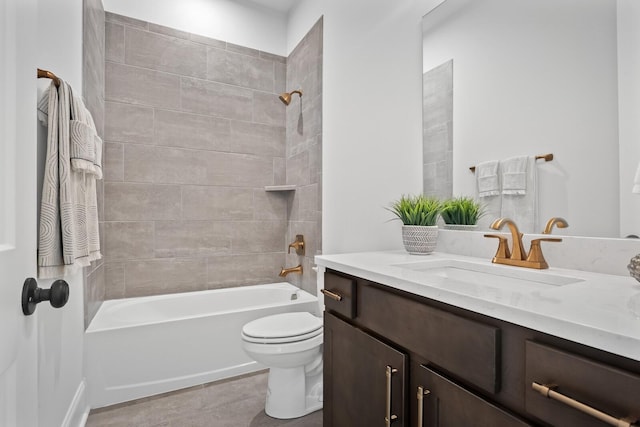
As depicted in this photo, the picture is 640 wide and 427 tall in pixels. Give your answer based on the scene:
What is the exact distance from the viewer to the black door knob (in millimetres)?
649

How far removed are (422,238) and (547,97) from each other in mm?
763

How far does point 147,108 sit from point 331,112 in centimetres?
141

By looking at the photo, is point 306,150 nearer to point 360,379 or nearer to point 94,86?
point 94,86

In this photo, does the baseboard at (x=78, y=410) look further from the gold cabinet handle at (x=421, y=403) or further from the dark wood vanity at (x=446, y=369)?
the gold cabinet handle at (x=421, y=403)

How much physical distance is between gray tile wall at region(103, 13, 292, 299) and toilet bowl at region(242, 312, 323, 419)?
42.0 inches

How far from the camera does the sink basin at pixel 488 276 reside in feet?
3.23

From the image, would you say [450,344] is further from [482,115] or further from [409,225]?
[482,115]

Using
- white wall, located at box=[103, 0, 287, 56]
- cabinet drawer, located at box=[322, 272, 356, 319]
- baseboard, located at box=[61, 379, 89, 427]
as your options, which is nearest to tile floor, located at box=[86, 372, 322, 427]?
baseboard, located at box=[61, 379, 89, 427]

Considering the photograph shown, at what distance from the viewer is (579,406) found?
0.55m

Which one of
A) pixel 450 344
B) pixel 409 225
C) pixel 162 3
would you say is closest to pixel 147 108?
pixel 162 3

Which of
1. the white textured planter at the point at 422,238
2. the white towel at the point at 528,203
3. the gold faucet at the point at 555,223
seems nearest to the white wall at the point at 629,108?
the gold faucet at the point at 555,223

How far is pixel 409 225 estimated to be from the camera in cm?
164

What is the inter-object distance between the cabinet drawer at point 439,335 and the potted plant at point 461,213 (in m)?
0.79

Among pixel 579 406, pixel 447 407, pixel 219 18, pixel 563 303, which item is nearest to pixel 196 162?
pixel 219 18
